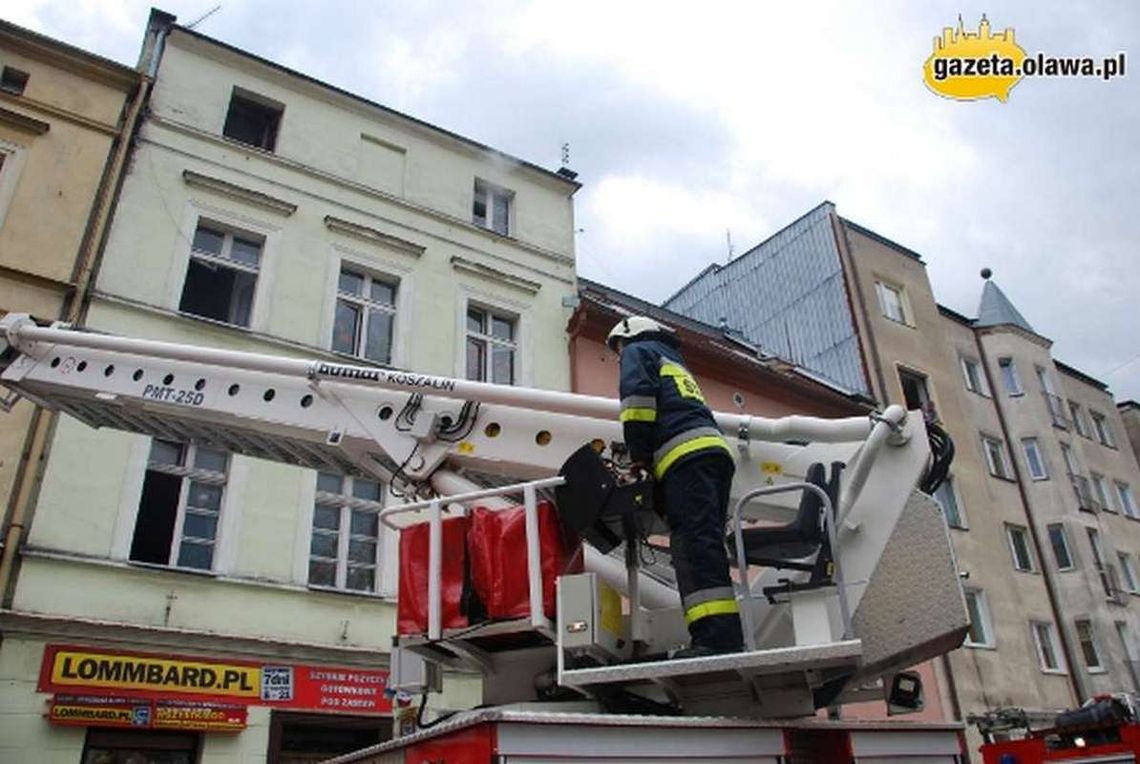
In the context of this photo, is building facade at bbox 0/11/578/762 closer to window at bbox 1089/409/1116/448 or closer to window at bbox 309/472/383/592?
window at bbox 309/472/383/592

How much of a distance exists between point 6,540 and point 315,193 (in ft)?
21.3

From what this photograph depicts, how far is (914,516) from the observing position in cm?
509

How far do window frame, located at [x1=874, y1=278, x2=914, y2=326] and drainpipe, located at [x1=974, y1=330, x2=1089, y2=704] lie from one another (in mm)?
4131

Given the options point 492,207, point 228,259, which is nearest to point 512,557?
point 228,259

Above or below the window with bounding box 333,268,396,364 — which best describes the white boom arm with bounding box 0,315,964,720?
below

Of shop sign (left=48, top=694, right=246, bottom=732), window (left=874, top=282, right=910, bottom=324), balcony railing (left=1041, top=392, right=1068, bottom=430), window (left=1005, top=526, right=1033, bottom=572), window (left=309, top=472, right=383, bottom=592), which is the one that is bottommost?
shop sign (left=48, top=694, right=246, bottom=732)

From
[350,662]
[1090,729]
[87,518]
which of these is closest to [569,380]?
[350,662]

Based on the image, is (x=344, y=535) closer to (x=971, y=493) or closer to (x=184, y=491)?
(x=184, y=491)

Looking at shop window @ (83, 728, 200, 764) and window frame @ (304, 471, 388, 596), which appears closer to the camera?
shop window @ (83, 728, 200, 764)

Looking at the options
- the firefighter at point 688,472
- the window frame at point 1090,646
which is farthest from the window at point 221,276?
the window frame at point 1090,646

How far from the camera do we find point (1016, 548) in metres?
23.5

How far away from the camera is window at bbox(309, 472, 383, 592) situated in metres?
11.2

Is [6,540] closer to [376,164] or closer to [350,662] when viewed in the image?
[350,662]

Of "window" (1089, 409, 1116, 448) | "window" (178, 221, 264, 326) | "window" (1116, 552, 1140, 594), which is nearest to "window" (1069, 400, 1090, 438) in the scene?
"window" (1089, 409, 1116, 448)
